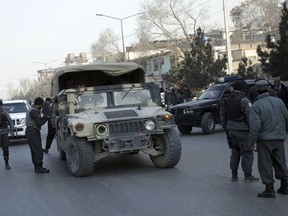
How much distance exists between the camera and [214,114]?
1811 centimetres

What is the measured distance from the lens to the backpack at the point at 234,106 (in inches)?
337

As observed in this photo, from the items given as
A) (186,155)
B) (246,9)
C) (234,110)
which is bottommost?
(186,155)

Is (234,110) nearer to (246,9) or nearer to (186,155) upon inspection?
(186,155)

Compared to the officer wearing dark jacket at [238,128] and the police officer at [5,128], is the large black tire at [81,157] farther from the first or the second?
the officer wearing dark jacket at [238,128]

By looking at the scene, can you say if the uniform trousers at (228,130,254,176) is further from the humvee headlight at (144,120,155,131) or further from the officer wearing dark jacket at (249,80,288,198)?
the humvee headlight at (144,120,155,131)

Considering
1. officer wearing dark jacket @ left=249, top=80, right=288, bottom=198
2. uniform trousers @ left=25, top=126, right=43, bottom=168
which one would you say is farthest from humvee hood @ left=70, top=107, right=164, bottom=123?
officer wearing dark jacket @ left=249, top=80, right=288, bottom=198

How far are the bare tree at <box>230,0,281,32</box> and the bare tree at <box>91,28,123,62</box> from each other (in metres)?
20.1

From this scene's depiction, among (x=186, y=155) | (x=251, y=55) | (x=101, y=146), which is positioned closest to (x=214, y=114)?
(x=186, y=155)

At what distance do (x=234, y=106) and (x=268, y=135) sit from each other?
157 cm

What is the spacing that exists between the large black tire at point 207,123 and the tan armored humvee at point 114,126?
666cm

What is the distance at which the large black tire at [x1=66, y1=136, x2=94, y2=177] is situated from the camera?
9766mm

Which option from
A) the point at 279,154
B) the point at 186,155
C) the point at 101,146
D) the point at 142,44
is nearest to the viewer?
the point at 279,154

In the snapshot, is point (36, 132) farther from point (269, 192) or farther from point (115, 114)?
point (269, 192)

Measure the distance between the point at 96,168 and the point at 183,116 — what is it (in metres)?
7.39
